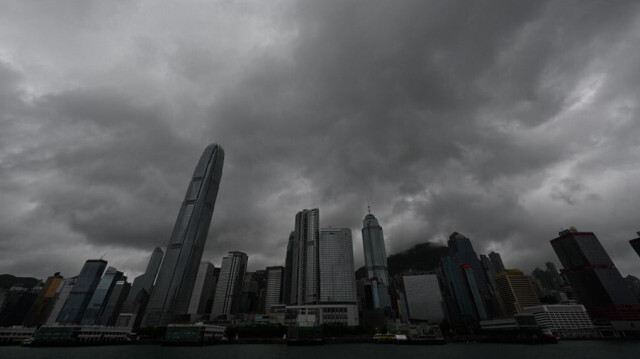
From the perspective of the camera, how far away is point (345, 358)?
86.9m

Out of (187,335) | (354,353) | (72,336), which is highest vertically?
(187,335)

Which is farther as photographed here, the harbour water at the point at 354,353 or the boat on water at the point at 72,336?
the boat on water at the point at 72,336

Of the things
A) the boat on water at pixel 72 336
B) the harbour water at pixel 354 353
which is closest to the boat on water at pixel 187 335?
the harbour water at pixel 354 353

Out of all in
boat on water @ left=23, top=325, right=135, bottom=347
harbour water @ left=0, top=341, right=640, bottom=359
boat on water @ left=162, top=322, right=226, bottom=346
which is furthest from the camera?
boat on water @ left=162, top=322, right=226, bottom=346

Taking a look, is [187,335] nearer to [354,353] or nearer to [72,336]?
[72,336]

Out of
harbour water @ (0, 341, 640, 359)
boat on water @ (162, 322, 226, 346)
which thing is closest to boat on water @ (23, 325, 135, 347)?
harbour water @ (0, 341, 640, 359)

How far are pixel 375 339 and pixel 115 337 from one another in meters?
155

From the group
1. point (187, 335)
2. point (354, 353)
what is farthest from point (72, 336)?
point (354, 353)

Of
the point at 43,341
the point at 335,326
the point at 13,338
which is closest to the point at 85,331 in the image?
the point at 43,341

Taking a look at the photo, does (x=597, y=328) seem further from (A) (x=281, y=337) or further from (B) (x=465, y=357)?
(A) (x=281, y=337)

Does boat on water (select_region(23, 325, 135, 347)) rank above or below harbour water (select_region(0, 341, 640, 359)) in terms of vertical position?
above

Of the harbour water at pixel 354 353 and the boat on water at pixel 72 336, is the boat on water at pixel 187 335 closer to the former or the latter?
the harbour water at pixel 354 353

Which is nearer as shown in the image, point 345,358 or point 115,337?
point 345,358

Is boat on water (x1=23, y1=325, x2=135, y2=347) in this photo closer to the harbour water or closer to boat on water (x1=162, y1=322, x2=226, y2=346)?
the harbour water
